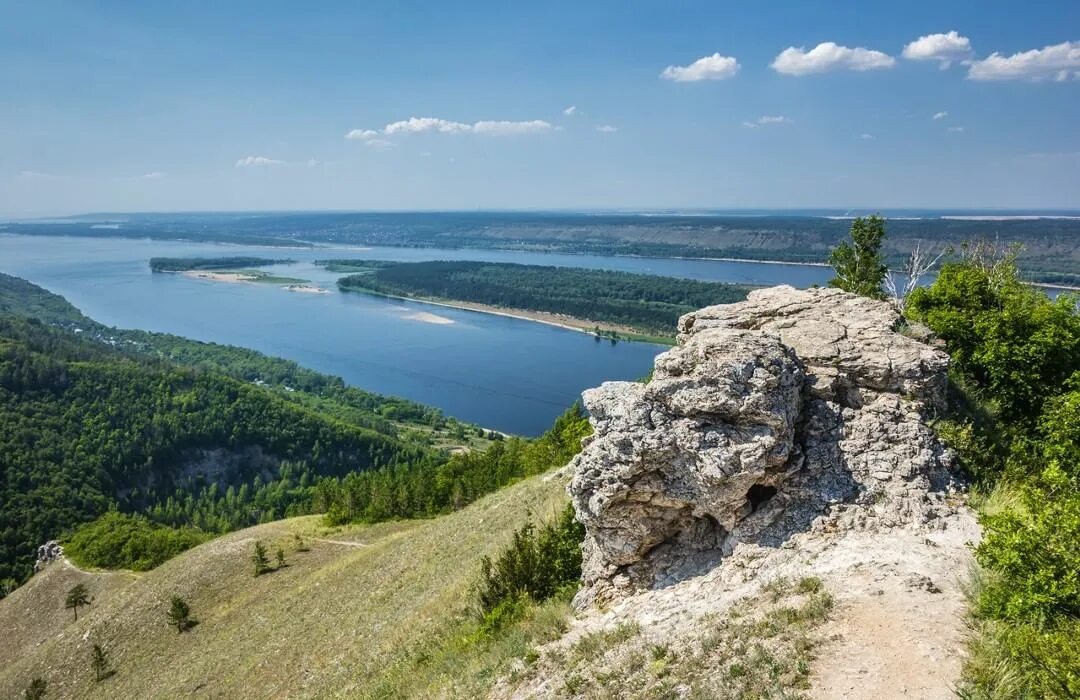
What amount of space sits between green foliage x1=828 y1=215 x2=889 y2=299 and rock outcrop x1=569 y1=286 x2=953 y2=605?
19800mm

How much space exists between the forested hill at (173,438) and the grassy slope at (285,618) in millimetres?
42497

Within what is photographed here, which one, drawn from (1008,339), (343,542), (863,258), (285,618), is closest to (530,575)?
(1008,339)

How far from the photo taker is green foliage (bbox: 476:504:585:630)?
47.1 feet

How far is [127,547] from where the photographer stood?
5097 centimetres

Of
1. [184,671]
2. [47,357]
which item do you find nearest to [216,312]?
[47,357]

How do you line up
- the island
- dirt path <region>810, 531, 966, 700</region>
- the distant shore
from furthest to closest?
the island
the distant shore
dirt path <region>810, 531, 966, 700</region>

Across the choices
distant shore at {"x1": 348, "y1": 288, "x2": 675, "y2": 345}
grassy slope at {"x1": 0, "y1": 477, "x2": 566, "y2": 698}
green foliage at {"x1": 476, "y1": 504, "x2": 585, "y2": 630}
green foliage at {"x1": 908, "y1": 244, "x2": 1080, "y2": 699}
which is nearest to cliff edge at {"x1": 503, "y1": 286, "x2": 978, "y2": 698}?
green foliage at {"x1": 908, "y1": 244, "x2": 1080, "y2": 699}

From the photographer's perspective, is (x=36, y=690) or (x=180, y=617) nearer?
(x=36, y=690)

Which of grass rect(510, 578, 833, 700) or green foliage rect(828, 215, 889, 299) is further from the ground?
green foliage rect(828, 215, 889, 299)

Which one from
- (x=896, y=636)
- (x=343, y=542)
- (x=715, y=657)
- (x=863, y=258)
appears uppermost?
(x=863, y=258)

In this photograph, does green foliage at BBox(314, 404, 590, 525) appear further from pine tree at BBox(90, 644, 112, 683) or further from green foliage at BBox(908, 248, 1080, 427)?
green foliage at BBox(908, 248, 1080, 427)

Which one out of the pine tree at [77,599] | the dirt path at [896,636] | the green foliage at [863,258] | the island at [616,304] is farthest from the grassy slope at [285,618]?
the island at [616,304]

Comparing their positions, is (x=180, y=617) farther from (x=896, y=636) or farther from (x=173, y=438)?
(x=173, y=438)

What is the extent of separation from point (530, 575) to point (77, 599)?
123 ft
